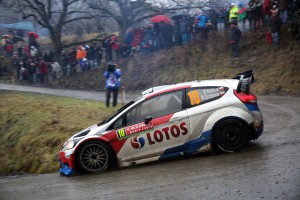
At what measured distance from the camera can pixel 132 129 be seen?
27.5 feet

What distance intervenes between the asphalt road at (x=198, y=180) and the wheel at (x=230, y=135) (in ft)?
0.71

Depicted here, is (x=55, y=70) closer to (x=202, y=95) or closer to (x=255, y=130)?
(x=202, y=95)

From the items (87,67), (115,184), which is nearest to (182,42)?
(87,67)

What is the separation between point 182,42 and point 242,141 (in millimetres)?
16632

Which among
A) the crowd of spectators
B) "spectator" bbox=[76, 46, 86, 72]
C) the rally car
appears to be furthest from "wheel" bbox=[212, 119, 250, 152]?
"spectator" bbox=[76, 46, 86, 72]

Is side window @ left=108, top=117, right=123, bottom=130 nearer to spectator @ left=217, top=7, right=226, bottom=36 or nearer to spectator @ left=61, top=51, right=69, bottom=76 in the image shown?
spectator @ left=217, top=7, right=226, bottom=36

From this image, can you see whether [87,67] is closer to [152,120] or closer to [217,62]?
[217,62]

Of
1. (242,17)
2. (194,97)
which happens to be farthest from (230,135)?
(242,17)

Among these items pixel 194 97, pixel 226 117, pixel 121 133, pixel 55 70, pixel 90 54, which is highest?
pixel 90 54

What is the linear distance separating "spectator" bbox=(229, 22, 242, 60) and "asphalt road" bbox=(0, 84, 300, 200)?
11.7m

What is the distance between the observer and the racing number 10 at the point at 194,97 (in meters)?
8.41

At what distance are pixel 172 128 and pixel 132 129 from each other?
2.78 ft

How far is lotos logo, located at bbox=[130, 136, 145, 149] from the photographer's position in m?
8.32

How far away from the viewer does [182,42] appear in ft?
79.8
